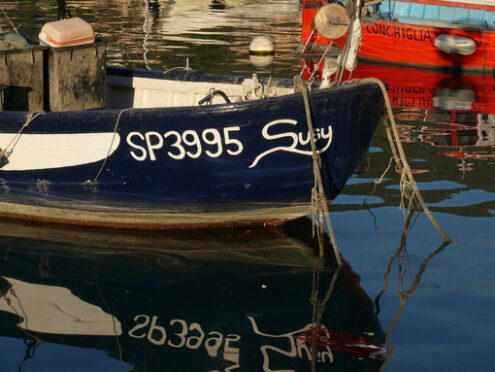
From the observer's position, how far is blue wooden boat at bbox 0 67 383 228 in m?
7.49

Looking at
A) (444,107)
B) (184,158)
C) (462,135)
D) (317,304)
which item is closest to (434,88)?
(444,107)

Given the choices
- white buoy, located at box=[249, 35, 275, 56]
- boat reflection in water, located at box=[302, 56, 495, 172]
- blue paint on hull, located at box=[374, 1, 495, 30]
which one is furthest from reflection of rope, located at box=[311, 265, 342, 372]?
blue paint on hull, located at box=[374, 1, 495, 30]

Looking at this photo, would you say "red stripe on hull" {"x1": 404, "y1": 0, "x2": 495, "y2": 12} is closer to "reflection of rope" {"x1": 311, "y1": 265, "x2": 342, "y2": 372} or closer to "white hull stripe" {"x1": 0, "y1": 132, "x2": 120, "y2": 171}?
"reflection of rope" {"x1": 311, "y1": 265, "x2": 342, "y2": 372}

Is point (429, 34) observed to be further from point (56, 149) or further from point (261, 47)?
point (56, 149)

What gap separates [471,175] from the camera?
10.5 meters

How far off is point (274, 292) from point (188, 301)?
0.78m

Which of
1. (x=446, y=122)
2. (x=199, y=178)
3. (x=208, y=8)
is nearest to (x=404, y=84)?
(x=446, y=122)

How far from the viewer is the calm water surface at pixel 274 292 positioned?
6066 millimetres

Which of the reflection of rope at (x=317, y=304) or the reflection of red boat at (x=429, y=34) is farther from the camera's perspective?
the reflection of red boat at (x=429, y=34)

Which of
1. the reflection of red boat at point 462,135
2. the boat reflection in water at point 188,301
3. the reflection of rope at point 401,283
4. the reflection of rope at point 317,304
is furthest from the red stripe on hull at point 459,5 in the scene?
the reflection of rope at point 317,304

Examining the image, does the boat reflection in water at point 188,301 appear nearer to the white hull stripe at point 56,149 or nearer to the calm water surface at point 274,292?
the calm water surface at point 274,292

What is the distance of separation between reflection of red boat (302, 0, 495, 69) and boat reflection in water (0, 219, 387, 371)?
1005 centimetres

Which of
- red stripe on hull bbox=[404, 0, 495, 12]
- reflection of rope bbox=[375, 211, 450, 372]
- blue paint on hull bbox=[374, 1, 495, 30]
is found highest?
red stripe on hull bbox=[404, 0, 495, 12]

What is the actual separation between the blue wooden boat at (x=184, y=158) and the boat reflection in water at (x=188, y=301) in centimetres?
33
